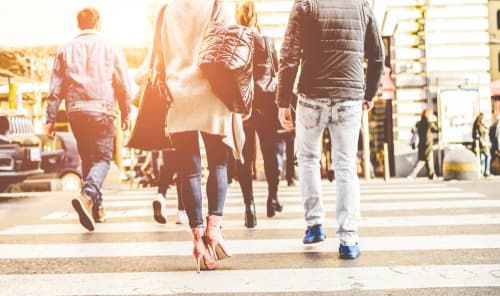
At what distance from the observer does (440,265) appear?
4.12 metres

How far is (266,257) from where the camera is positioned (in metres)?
4.54

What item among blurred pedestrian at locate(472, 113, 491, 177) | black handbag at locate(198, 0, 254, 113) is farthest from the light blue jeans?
blurred pedestrian at locate(472, 113, 491, 177)

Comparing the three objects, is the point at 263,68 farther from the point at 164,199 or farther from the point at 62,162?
the point at 62,162

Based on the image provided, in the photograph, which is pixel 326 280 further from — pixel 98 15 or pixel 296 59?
pixel 98 15

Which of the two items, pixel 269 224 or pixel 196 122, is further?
pixel 269 224

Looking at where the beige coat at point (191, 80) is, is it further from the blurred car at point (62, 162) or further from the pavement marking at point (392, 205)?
the blurred car at point (62, 162)

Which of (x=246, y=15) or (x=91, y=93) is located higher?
(x=246, y=15)

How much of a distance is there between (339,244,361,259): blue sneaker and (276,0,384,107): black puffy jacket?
97 centimetres

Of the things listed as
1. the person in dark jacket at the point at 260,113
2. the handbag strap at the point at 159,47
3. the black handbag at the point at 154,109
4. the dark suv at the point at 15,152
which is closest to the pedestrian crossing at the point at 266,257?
the person in dark jacket at the point at 260,113

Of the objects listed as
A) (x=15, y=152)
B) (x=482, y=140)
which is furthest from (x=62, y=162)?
(x=482, y=140)

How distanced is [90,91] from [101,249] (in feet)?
5.66

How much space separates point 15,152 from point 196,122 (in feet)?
20.3

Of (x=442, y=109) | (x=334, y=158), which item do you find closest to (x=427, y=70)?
(x=442, y=109)

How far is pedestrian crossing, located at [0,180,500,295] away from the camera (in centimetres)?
365
